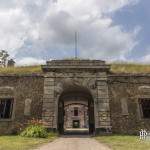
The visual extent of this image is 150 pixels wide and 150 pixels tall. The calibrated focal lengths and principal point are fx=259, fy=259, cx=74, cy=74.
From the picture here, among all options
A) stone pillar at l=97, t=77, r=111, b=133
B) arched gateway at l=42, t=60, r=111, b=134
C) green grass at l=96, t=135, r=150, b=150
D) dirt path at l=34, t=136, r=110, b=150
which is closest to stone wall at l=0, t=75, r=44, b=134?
arched gateway at l=42, t=60, r=111, b=134

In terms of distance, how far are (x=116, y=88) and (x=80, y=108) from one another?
105 ft

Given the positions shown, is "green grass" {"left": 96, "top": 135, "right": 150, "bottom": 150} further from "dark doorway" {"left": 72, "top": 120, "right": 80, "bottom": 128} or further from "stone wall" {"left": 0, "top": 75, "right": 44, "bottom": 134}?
"dark doorway" {"left": 72, "top": 120, "right": 80, "bottom": 128}

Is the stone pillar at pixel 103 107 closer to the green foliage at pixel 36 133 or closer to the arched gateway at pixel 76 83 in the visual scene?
the arched gateway at pixel 76 83

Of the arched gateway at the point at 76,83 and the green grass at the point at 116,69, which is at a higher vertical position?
the green grass at the point at 116,69

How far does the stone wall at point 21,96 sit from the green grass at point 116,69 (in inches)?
34.7

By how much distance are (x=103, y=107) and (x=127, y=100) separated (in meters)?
1.96

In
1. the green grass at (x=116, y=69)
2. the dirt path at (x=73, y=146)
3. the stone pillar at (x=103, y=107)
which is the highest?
the green grass at (x=116, y=69)

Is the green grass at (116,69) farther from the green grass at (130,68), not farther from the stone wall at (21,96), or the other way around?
the stone wall at (21,96)

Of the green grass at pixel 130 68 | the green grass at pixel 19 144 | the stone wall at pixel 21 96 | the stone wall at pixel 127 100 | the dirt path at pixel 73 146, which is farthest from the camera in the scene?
the green grass at pixel 130 68

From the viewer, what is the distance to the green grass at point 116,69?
21.1m

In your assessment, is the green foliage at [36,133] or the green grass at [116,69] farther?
the green grass at [116,69]

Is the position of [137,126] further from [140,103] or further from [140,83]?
[140,83]

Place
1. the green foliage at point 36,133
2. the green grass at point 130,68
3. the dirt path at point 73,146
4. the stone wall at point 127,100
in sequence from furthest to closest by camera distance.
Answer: the green grass at point 130,68 → the stone wall at point 127,100 → the green foliage at point 36,133 → the dirt path at point 73,146

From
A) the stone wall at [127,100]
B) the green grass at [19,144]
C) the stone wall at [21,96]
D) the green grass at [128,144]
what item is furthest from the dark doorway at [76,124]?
the green grass at [19,144]
